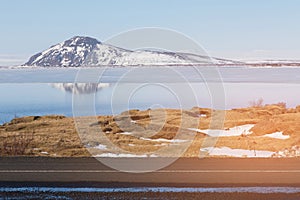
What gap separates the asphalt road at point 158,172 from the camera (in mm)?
9812

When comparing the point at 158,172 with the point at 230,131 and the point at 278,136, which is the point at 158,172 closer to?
the point at 278,136

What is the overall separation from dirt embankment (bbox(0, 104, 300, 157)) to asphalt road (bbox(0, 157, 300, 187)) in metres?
3.56

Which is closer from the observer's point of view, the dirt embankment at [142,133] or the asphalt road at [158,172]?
the asphalt road at [158,172]

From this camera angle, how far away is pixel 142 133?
2553 cm

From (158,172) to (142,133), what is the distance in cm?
1470

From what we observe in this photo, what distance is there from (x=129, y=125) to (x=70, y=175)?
17.5 metres

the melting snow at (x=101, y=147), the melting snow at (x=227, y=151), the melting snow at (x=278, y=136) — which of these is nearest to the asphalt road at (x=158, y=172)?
the melting snow at (x=227, y=151)

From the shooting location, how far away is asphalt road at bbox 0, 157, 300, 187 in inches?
386

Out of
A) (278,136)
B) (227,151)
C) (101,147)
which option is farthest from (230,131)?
(101,147)

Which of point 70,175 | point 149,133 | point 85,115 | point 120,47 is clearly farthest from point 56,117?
point 70,175

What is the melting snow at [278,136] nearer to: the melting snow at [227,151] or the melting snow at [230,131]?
the melting snow at [230,131]

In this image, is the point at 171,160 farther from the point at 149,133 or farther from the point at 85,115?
the point at 85,115

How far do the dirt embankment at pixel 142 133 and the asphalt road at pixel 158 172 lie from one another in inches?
140

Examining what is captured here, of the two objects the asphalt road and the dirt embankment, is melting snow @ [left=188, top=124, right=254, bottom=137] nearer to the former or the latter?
the dirt embankment
